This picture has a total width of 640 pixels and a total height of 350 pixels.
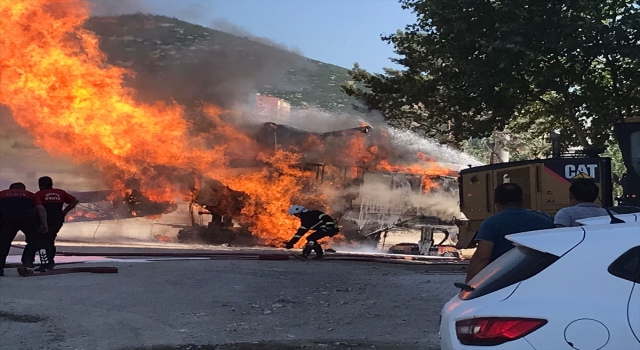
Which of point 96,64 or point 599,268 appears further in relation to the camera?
point 96,64

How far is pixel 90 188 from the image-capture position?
21.2 metres

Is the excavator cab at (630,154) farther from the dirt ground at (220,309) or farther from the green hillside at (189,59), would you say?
the green hillside at (189,59)

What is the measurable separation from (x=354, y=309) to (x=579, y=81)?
10.7m

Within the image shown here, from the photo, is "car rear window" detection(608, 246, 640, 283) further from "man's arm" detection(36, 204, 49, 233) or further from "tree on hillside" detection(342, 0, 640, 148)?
"tree on hillside" detection(342, 0, 640, 148)

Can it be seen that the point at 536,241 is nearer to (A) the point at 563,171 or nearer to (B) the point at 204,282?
(B) the point at 204,282

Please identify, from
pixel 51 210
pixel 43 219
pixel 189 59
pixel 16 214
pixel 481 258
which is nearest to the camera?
pixel 481 258

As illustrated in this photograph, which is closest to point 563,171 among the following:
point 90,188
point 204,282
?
point 204,282

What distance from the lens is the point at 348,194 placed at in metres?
19.9

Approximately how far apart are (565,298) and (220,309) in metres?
5.56

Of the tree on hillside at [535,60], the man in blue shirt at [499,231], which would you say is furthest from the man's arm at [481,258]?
the tree on hillside at [535,60]

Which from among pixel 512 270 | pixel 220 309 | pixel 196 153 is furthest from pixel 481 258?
pixel 196 153

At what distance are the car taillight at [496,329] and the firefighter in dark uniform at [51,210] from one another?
8888mm

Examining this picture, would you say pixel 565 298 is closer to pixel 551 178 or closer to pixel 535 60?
pixel 551 178

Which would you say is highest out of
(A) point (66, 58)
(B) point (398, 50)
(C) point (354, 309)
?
(B) point (398, 50)
